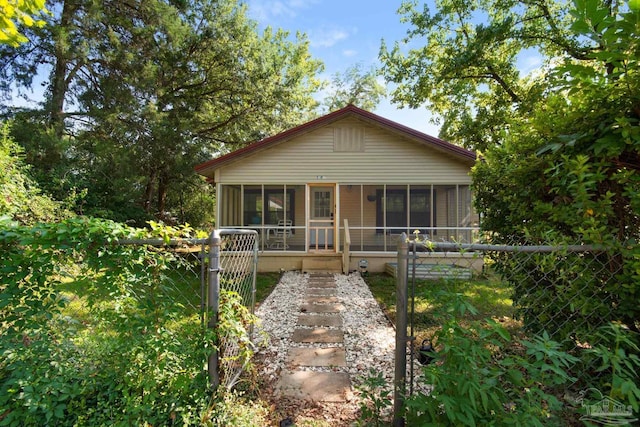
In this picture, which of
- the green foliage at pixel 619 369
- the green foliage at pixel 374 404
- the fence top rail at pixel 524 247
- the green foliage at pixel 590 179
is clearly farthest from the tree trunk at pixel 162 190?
the green foliage at pixel 619 369

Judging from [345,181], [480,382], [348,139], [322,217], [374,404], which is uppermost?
[348,139]

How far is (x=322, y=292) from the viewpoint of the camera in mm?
6457

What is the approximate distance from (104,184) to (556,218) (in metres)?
13.8

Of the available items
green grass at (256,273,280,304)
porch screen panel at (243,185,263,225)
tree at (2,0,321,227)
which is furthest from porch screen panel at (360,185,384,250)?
tree at (2,0,321,227)

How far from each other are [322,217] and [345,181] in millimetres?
1970

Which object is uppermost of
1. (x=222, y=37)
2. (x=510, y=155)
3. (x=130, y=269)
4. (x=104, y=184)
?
(x=222, y=37)

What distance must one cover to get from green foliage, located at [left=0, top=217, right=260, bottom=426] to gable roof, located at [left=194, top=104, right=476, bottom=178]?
23.9 feet

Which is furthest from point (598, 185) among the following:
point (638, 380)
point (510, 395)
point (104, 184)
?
point (104, 184)

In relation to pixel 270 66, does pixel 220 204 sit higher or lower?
lower

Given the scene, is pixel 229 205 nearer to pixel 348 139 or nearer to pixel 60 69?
pixel 348 139

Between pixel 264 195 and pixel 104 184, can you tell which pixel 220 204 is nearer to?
pixel 264 195

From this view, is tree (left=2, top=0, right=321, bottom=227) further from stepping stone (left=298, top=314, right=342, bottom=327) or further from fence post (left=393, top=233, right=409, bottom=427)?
fence post (left=393, top=233, right=409, bottom=427)

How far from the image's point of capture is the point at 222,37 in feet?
42.8

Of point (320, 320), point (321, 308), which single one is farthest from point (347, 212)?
point (320, 320)
